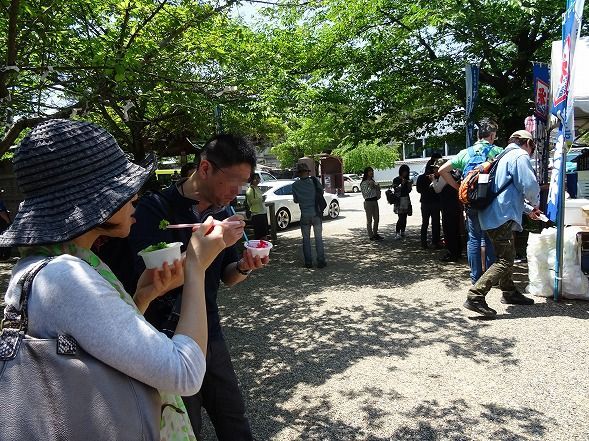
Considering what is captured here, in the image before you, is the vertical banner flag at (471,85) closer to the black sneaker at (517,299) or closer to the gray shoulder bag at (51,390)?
the black sneaker at (517,299)

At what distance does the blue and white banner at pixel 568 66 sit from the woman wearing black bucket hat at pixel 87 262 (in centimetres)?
472

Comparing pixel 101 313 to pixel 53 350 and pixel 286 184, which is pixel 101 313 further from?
pixel 286 184

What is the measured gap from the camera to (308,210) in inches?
314

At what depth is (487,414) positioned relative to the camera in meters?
2.97

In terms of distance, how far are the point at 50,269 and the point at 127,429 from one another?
37cm

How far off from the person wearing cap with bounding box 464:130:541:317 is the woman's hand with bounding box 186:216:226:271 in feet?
13.4

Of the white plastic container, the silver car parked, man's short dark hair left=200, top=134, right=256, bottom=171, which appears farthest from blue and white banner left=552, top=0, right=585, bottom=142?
the silver car parked

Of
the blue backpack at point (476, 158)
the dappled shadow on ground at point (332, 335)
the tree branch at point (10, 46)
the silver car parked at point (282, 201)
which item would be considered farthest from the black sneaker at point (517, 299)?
the silver car parked at point (282, 201)

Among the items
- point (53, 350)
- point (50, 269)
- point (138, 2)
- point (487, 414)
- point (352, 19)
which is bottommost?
point (487, 414)

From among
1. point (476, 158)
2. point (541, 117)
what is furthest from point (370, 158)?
point (476, 158)

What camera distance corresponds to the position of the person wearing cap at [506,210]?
460cm

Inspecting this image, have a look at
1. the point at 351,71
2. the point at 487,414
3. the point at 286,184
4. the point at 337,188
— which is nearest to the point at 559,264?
the point at 487,414

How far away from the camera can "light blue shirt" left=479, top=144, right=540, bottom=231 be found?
15.0 feet

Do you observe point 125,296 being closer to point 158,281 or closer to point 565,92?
point 158,281
